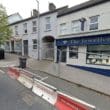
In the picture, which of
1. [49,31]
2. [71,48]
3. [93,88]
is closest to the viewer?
[93,88]

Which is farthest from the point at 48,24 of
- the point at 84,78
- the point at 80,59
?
the point at 84,78

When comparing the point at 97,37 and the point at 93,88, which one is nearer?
the point at 93,88

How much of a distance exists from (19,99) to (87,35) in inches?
546

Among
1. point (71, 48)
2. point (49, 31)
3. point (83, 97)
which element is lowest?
point (83, 97)

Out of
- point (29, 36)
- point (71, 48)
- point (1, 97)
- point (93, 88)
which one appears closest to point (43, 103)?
point (1, 97)

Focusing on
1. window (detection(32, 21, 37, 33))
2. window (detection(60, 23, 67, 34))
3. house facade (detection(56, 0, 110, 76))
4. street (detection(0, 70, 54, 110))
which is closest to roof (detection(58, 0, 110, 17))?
house facade (detection(56, 0, 110, 76))

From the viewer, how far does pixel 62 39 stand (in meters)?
25.5

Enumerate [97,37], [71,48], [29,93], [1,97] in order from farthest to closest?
[71,48]
[97,37]
[29,93]
[1,97]

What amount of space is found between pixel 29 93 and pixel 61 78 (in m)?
4.37

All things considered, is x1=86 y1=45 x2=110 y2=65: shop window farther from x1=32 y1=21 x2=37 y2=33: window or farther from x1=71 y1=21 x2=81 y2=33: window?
x1=32 y1=21 x2=37 y2=33: window

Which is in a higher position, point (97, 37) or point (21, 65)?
point (97, 37)

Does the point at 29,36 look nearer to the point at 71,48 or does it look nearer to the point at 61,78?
the point at 71,48

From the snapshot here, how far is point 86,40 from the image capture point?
21.8 m

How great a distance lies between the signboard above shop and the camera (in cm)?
1969
